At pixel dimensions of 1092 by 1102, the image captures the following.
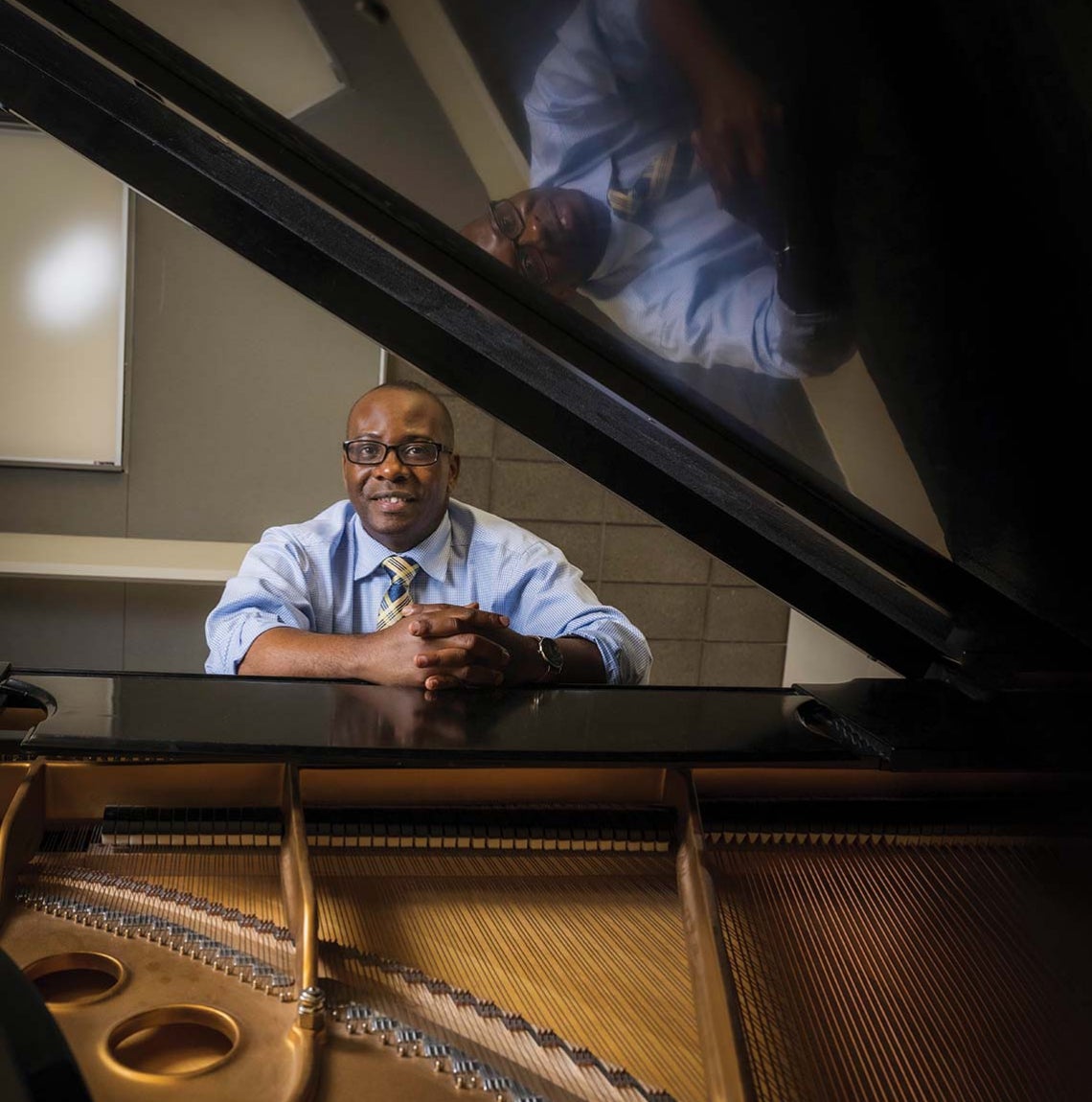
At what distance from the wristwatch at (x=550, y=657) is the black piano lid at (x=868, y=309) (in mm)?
530

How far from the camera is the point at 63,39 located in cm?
97

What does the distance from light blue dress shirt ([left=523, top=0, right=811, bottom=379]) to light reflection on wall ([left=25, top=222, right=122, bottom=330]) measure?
319 cm

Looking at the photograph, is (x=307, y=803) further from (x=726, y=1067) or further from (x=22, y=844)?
(x=726, y=1067)

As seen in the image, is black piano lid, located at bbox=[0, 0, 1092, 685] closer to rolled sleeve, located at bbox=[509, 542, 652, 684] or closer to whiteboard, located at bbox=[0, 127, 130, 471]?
rolled sleeve, located at bbox=[509, 542, 652, 684]

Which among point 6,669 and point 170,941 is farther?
point 6,669

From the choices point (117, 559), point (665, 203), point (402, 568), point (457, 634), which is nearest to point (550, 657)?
point (457, 634)

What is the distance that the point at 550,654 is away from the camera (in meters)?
1.77

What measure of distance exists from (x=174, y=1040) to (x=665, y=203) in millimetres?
776

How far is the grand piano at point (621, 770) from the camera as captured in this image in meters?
0.89

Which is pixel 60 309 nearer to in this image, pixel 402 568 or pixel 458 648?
pixel 402 568

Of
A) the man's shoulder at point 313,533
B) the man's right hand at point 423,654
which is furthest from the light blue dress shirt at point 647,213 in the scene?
the man's shoulder at point 313,533

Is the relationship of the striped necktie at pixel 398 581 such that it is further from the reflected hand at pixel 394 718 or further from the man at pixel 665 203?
the man at pixel 665 203

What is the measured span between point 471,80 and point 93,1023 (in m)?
0.79

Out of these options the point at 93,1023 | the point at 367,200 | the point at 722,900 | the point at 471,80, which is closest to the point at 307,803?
the point at 93,1023
